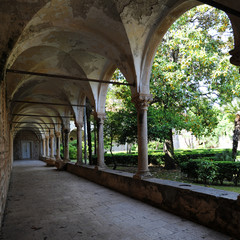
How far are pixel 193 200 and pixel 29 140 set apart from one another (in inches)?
1187

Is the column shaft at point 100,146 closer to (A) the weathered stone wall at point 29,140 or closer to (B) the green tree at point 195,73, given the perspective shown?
(B) the green tree at point 195,73

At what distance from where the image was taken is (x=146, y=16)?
5059 millimetres

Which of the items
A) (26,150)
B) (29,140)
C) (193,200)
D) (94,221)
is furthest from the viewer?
(29,140)

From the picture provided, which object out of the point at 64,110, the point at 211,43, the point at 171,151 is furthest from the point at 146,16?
the point at 64,110

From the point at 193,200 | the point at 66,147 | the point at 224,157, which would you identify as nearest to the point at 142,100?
the point at 193,200

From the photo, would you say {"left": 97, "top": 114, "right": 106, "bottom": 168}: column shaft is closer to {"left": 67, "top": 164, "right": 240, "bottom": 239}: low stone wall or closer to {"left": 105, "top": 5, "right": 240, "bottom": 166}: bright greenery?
{"left": 67, "top": 164, "right": 240, "bottom": 239}: low stone wall

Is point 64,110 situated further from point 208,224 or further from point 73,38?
point 208,224

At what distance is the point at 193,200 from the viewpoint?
3.57 meters

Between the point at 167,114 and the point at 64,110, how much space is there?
7852mm

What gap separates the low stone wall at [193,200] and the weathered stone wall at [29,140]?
27.5m

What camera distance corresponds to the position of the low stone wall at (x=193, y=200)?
2979 mm

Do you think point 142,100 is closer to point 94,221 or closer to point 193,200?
point 193,200

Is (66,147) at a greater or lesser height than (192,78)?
lesser

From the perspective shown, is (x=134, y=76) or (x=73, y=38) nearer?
(x=134, y=76)
